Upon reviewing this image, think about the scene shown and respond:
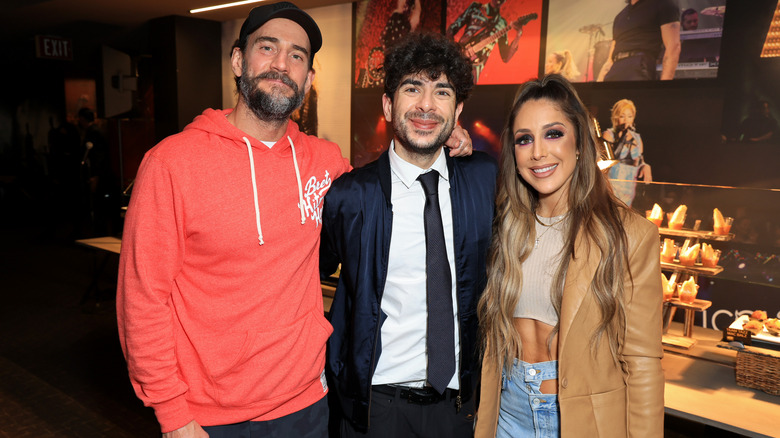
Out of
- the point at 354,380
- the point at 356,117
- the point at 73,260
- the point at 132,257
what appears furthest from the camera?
the point at 73,260

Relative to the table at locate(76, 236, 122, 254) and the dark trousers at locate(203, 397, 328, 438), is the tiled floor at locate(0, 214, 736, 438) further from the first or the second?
the dark trousers at locate(203, 397, 328, 438)

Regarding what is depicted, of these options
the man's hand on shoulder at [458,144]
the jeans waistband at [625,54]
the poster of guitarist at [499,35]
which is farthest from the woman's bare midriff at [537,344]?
the poster of guitarist at [499,35]

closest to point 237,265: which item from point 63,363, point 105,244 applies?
point 63,363

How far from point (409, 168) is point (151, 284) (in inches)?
37.7

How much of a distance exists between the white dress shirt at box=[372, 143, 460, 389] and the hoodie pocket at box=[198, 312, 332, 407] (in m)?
0.28

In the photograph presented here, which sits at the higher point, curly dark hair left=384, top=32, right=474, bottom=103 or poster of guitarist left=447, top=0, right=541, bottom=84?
poster of guitarist left=447, top=0, right=541, bottom=84

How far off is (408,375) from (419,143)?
2.77ft

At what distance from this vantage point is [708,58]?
392 centimetres

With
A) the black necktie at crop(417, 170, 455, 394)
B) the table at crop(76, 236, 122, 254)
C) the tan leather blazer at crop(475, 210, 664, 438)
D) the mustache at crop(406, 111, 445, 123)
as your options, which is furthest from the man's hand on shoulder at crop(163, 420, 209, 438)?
the table at crop(76, 236, 122, 254)

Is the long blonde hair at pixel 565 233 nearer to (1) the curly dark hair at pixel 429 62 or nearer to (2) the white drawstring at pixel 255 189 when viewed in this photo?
(1) the curly dark hair at pixel 429 62

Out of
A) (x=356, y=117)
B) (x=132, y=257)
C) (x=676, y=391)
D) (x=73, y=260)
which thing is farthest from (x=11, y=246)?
(x=676, y=391)

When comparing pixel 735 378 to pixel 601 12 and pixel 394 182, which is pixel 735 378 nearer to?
pixel 394 182

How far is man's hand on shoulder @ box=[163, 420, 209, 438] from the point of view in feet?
5.16

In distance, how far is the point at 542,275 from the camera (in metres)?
1.74
